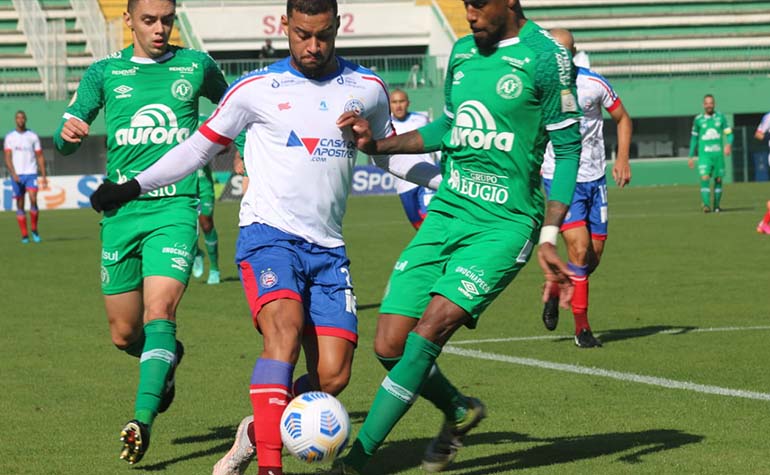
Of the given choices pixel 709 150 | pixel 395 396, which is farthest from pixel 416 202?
pixel 709 150

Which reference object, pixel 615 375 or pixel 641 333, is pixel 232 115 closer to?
pixel 615 375

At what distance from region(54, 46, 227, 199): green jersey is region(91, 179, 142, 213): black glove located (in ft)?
4.01

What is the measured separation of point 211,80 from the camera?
24.3 feet

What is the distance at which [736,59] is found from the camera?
49406 mm

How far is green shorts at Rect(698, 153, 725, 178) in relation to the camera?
29.7 metres

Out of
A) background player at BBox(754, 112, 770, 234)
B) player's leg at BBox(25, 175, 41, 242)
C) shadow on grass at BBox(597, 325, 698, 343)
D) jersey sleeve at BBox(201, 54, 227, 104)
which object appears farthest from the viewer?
player's leg at BBox(25, 175, 41, 242)

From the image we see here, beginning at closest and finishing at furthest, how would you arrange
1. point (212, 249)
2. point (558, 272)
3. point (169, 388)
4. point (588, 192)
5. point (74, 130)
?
point (558, 272) → point (169, 388) → point (74, 130) → point (588, 192) → point (212, 249)

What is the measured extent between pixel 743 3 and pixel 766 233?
3112 centimetres

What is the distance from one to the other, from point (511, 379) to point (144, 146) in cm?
295

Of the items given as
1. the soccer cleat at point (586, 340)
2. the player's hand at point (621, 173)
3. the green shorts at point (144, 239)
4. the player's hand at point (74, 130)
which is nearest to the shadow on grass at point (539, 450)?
the green shorts at point (144, 239)

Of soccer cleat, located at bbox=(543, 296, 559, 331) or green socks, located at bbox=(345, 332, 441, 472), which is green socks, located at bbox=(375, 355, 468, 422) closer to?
green socks, located at bbox=(345, 332, 441, 472)

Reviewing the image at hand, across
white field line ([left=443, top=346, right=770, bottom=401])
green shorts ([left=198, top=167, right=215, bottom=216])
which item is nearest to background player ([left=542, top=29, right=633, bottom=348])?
white field line ([left=443, top=346, right=770, bottom=401])

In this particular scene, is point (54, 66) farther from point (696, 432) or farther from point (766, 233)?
point (696, 432)

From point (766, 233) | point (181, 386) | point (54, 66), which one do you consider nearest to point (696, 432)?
point (181, 386)
